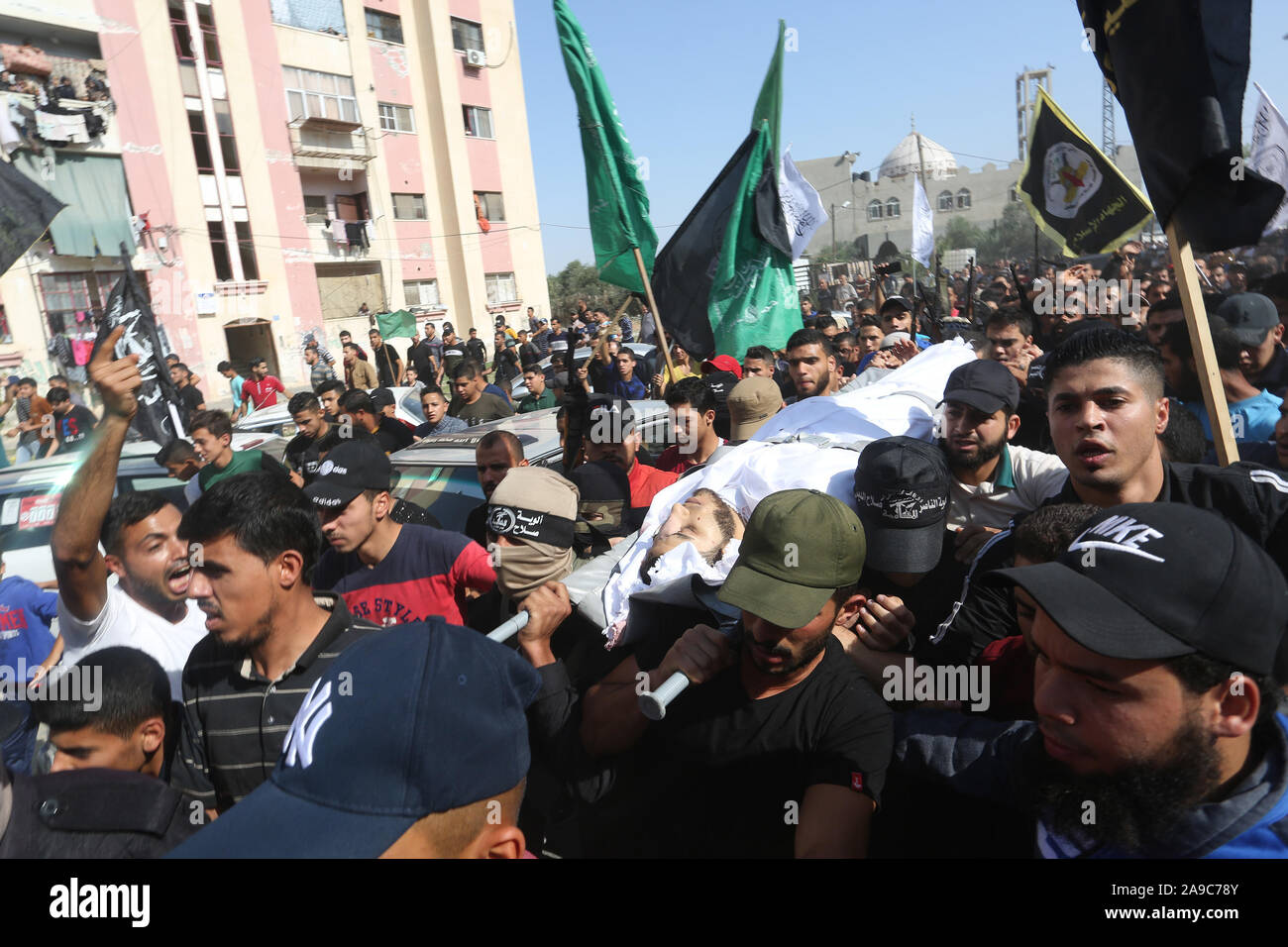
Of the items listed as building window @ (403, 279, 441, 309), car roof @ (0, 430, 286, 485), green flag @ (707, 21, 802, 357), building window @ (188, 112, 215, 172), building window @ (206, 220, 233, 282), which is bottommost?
car roof @ (0, 430, 286, 485)

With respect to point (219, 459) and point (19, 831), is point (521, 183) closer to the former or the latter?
point (219, 459)

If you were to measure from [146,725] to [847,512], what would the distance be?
74.0 inches

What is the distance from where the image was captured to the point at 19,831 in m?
1.53

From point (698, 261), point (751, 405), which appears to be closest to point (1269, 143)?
point (698, 261)

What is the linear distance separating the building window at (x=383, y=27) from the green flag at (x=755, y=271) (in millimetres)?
28359

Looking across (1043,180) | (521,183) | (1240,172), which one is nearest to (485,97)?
(521,183)

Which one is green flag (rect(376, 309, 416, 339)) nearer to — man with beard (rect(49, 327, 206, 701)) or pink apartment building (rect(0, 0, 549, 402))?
pink apartment building (rect(0, 0, 549, 402))

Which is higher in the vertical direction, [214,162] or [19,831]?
[214,162]

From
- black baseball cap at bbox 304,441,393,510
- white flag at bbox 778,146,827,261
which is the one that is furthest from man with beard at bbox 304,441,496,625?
white flag at bbox 778,146,827,261

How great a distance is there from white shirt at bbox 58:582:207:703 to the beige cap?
263 centimetres

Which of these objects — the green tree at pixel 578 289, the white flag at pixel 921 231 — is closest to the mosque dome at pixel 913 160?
the green tree at pixel 578 289

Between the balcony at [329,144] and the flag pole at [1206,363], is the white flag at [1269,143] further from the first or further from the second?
the balcony at [329,144]

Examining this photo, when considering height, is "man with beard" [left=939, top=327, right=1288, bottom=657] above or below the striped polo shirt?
above

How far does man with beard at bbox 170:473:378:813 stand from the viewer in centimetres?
203
